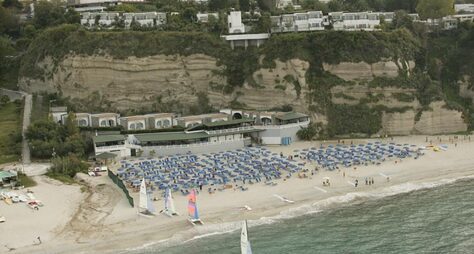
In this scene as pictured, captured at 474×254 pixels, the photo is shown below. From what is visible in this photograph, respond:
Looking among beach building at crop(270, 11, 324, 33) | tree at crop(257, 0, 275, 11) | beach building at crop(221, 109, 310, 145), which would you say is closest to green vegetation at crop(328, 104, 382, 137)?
beach building at crop(221, 109, 310, 145)

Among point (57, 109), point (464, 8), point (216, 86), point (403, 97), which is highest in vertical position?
point (464, 8)

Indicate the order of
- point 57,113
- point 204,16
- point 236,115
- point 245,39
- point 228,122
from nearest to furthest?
point 228,122
point 57,113
point 236,115
point 245,39
point 204,16

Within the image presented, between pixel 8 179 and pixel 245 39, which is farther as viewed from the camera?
pixel 245 39

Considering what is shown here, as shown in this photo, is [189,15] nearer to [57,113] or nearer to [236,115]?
[236,115]

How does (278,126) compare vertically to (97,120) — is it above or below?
below

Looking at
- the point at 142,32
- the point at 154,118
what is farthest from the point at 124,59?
the point at 154,118

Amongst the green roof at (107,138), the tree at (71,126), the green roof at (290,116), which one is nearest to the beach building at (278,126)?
the green roof at (290,116)

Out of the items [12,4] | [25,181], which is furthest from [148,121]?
[12,4]
